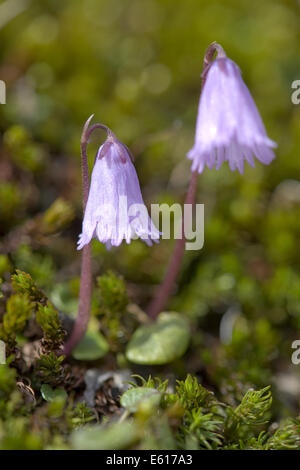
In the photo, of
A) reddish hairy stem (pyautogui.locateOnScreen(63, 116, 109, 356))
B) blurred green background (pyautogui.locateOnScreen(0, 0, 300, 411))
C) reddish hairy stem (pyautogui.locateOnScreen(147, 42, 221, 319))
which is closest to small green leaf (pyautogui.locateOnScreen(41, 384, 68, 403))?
reddish hairy stem (pyautogui.locateOnScreen(63, 116, 109, 356))

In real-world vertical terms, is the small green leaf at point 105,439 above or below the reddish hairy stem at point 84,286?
below

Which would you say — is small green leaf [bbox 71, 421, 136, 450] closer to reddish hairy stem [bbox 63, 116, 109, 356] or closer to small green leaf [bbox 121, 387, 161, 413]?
small green leaf [bbox 121, 387, 161, 413]

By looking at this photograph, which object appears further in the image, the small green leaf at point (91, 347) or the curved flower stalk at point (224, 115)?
the small green leaf at point (91, 347)

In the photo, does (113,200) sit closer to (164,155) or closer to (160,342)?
(160,342)

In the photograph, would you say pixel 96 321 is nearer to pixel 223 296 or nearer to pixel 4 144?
pixel 223 296

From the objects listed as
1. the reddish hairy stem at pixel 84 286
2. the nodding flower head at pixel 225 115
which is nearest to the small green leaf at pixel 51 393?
the reddish hairy stem at pixel 84 286

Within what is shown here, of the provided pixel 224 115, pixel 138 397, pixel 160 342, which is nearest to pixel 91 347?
pixel 160 342

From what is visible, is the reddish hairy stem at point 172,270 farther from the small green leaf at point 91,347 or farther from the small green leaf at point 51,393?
the small green leaf at point 51,393
